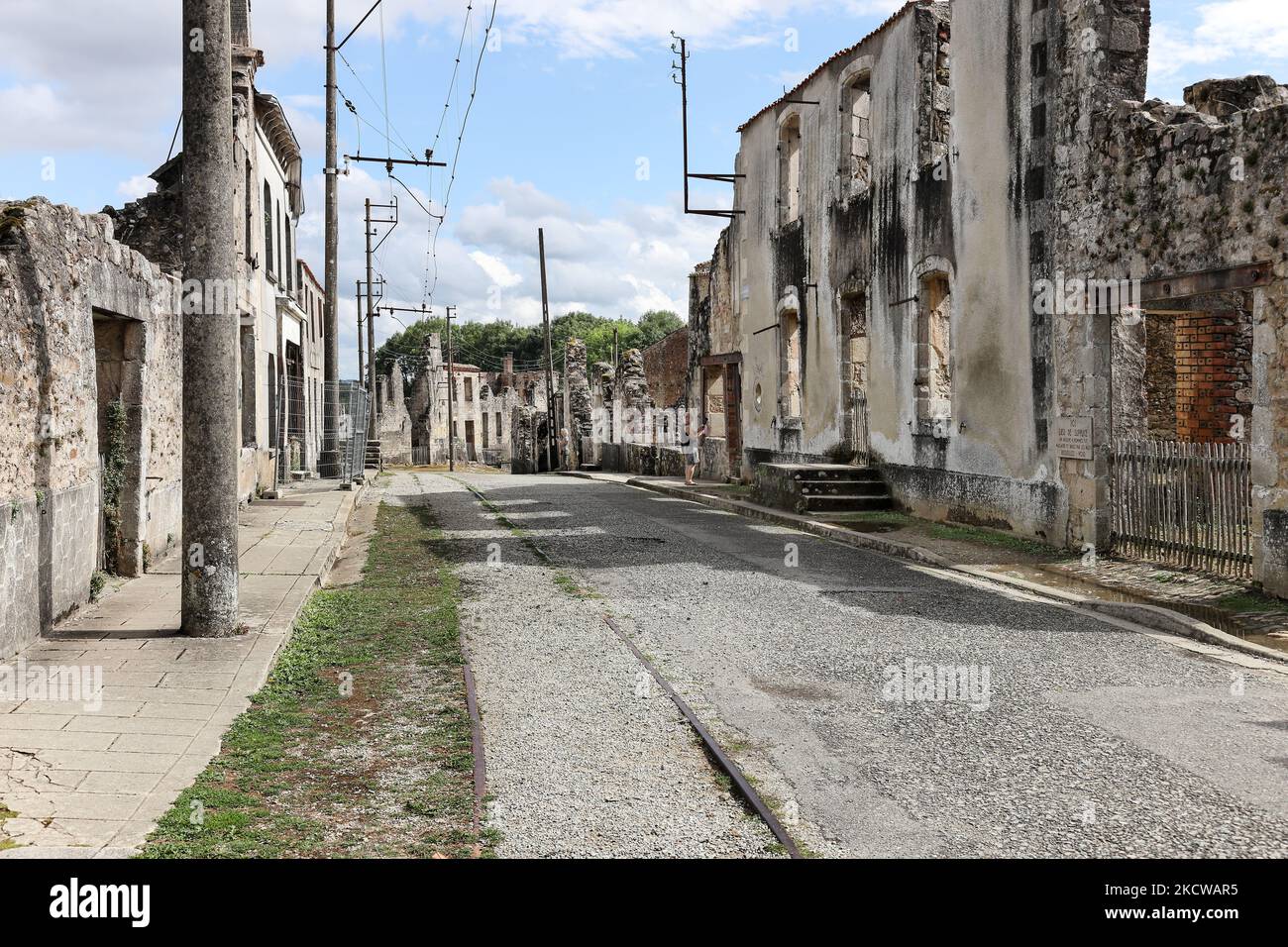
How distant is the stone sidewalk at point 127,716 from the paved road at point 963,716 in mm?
2575

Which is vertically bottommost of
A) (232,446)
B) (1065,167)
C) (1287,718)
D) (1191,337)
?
(1287,718)

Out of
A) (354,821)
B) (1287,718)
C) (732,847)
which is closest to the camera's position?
(732,847)

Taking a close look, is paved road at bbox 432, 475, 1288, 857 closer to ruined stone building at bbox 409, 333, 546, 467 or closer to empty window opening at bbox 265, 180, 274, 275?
empty window opening at bbox 265, 180, 274, 275

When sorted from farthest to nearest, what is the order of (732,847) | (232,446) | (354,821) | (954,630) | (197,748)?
(954,630)
(232,446)
(197,748)
(354,821)
(732,847)

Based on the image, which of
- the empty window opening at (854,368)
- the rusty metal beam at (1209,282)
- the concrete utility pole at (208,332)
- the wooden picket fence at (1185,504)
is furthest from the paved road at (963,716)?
the empty window opening at (854,368)

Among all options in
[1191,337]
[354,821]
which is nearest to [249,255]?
[1191,337]

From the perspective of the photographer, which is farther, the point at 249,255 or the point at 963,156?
the point at 249,255

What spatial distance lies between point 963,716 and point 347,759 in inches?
127

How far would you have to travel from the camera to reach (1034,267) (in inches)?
537

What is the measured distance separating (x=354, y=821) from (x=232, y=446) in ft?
13.4

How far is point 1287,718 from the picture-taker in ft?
20.2

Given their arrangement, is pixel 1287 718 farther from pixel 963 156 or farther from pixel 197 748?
pixel 963 156

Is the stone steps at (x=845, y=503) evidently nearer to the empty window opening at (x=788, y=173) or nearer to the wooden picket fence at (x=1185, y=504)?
the wooden picket fence at (x=1185, y=504)

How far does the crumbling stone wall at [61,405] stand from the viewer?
691 centimetres
